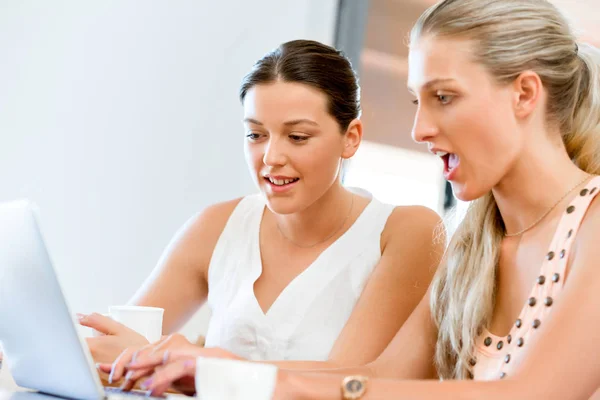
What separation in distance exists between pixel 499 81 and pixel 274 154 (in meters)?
0.72

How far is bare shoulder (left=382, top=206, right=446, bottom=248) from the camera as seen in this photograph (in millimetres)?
2000

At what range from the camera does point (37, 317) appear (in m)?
1.13

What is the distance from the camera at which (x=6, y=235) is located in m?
1.09

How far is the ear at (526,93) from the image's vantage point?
1352 mm

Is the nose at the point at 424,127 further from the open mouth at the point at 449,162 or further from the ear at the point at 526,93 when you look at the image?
the ear at the point at 526,93

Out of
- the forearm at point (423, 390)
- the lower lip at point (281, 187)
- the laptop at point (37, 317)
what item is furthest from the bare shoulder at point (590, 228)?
the lower lip at point (281, 187)

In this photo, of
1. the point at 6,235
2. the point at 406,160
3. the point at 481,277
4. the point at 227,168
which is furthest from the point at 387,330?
the point at 406,160

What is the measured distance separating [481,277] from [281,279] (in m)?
0.72

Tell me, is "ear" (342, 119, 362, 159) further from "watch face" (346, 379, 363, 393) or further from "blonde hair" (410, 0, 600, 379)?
"watch face" (346, 379, 363, 393)

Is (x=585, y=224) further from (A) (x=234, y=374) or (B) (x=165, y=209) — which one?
(B) (x=165, y=209)

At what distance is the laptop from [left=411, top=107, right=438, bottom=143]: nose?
2.05 ft

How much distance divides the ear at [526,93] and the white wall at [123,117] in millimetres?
2262

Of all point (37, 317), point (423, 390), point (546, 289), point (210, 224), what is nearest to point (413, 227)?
point (210, 224)

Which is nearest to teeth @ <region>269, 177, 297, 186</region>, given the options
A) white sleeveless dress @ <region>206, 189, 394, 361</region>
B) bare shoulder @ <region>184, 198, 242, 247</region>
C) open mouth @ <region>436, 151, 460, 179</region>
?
white sleeveless dress @ <region>206, 189, 394, 361</region>
